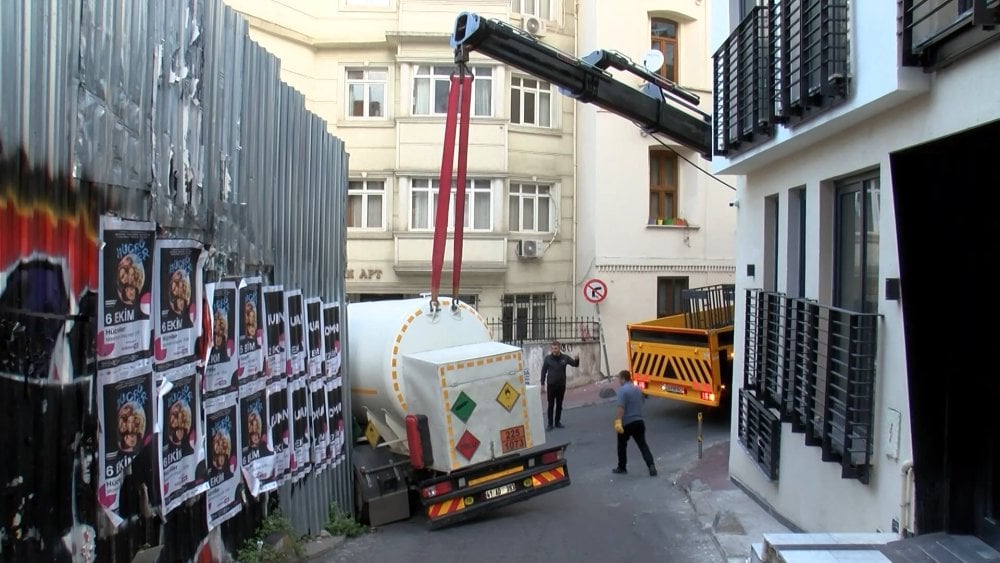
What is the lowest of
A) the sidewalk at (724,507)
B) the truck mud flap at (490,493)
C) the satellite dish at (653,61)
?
the sidewalk at (724,507)

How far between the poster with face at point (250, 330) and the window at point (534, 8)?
1613cm

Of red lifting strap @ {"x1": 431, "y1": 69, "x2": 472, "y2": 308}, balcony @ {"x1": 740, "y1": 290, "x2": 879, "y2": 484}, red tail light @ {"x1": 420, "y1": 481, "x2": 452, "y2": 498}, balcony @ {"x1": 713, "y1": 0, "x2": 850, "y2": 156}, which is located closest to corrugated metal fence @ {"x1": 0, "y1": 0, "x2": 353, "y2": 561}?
red tail light @ {"x1": 420, "y1": 481, "x2": 452, "y2": 498}

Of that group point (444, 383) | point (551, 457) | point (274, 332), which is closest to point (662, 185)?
point (551, 457)

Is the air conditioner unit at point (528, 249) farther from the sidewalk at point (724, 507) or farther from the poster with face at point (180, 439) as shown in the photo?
the poster with face at point (180, 439)

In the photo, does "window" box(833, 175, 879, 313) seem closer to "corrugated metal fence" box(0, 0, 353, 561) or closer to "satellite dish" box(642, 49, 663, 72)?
"corrugated metal fence" box(0, 0, 353, 561)

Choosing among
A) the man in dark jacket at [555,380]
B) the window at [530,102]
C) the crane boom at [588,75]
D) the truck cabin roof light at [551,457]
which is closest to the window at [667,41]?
the window at [530,102]

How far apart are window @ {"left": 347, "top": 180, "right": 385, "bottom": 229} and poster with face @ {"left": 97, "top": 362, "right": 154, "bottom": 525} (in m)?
16.9

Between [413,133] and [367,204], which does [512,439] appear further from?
[367,204]

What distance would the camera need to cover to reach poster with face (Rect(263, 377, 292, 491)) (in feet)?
25.0

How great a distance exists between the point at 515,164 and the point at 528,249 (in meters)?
2.12

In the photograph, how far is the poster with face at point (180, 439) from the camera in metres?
5.63

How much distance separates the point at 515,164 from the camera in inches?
874

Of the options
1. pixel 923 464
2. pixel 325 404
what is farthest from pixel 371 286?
pixel 923 464

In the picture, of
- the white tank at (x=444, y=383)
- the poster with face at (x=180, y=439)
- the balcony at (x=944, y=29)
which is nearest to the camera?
the balcony at (x=944, y=29)
